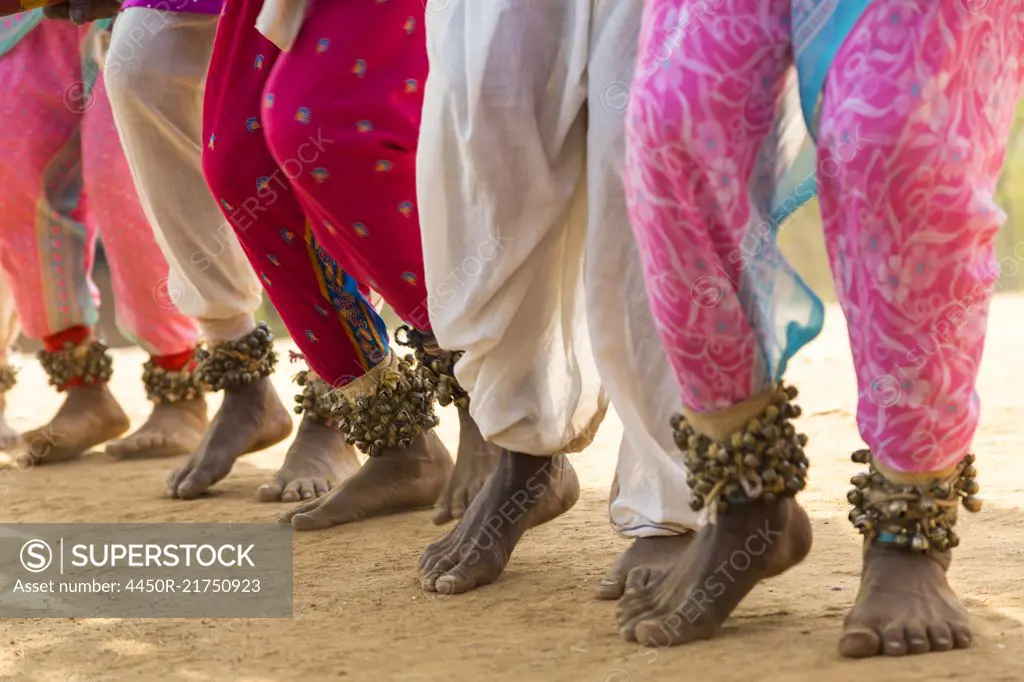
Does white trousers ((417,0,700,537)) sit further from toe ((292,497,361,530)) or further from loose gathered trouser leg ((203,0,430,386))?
toe ((292,497,361,530))

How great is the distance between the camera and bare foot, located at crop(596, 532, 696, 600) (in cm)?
227

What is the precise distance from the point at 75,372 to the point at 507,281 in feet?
8.27

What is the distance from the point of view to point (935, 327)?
6.07 ft

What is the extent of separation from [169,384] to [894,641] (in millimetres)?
2932

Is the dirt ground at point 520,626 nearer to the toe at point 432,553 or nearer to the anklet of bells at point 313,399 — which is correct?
the toe at point 432,553

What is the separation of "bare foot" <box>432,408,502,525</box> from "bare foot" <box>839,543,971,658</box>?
1159 millimetres

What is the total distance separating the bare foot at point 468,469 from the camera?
2.98m

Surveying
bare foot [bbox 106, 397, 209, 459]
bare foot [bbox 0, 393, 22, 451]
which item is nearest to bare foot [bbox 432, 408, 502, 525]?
bare foot [bbox 106, 397, 209, 459]

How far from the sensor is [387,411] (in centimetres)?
319

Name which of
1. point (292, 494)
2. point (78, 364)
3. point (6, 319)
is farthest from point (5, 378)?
point (292, 494)

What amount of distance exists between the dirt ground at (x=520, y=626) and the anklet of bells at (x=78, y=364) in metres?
1.21

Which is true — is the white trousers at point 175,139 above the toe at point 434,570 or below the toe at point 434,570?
above

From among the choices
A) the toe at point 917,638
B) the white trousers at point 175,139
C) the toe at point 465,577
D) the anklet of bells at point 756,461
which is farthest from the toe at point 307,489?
the toe at point 917,638

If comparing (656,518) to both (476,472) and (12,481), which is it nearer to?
(476,472)
